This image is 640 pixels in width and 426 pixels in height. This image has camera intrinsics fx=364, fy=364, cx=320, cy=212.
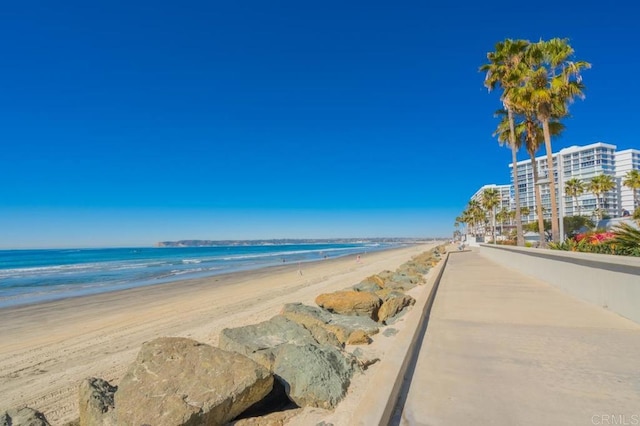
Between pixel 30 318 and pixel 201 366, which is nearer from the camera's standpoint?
pixel 201 366

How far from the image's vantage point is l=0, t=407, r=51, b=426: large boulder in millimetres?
3016

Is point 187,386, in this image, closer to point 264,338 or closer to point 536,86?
point 264,338

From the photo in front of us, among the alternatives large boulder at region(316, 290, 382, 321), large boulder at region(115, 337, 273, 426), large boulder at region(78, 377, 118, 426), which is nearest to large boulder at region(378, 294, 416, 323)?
large boulder at region(316, 290, 382, 321)

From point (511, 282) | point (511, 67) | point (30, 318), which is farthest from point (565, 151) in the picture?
point (30, 318)

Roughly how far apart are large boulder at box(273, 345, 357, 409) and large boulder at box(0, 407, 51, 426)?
81.1 inches

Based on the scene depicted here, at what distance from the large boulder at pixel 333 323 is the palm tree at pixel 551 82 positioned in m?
15.9

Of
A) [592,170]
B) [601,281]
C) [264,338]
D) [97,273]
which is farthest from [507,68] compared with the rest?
[592,170]

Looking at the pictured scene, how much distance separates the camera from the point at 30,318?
12.2 meters

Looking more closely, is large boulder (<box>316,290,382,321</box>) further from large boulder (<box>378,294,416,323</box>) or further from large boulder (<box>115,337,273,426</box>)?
large boulder (<box>115,337,273,426</box>)

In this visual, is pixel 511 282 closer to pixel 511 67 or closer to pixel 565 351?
pixel 565 351

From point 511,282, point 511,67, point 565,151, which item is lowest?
point 511,282

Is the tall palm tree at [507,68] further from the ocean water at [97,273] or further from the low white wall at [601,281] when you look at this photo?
the ocean water at [97,273]

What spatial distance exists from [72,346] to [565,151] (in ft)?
473

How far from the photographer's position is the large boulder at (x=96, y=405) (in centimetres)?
301
